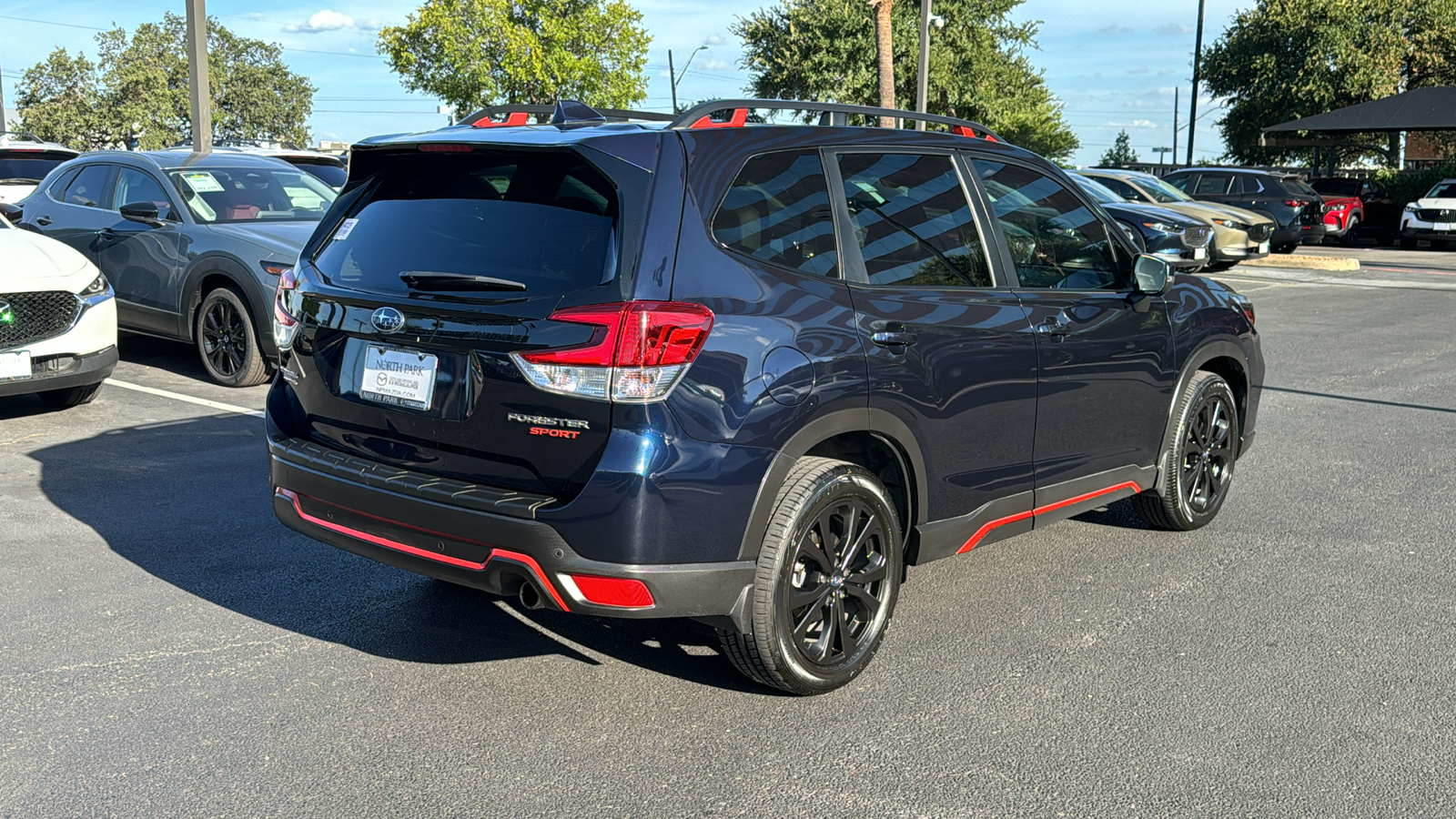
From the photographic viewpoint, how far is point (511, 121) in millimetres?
4523

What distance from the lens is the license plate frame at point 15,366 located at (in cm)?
772

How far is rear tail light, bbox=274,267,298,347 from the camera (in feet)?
14.0

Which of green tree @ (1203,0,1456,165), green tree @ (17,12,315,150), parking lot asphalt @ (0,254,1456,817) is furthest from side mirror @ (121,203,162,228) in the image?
green tree @ (17,12,315,150)

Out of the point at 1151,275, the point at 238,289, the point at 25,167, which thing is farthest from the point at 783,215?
the point at 25,167

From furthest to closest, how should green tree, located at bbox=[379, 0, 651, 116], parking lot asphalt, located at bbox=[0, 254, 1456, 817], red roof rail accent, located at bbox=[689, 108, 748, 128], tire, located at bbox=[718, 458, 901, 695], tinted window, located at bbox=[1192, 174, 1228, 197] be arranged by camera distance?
1. green tree, located at bbox=[379, 0, 651, 116]
2. tinted window, located at bbox=[1192, 174, 1228, 197]
3. red roof rail accent, located at bbox=[689, 108, 748, 128]
4. tire, located at bbox=[718, 458, 901, 695]
5. parking lot asphalt, located at bbox=[0, 254, 1456, 817]

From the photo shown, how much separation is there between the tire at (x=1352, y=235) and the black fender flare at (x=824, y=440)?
97.8 ft

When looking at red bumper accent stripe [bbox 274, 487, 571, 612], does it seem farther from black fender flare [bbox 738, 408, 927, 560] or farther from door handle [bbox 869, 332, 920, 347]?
door handle [bbox 869, 332, 920, 347]

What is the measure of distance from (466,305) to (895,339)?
4.34 feet

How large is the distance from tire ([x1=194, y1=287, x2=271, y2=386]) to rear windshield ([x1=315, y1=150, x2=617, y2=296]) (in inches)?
215

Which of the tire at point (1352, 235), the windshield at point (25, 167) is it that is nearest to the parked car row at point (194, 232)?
the windshield at point (25, 167)

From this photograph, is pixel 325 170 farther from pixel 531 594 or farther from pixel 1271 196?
pixel 1271 196

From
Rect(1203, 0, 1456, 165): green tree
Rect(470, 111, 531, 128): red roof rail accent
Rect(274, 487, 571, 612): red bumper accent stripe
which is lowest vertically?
Rect(274, 487, 571, 612): red bumper accent stripe

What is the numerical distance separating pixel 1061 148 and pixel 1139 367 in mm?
55454

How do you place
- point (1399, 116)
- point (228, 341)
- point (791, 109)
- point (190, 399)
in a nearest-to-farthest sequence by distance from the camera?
point (791, 109)
point (190, 399)
point (228, 341)
point (1399, 116)
